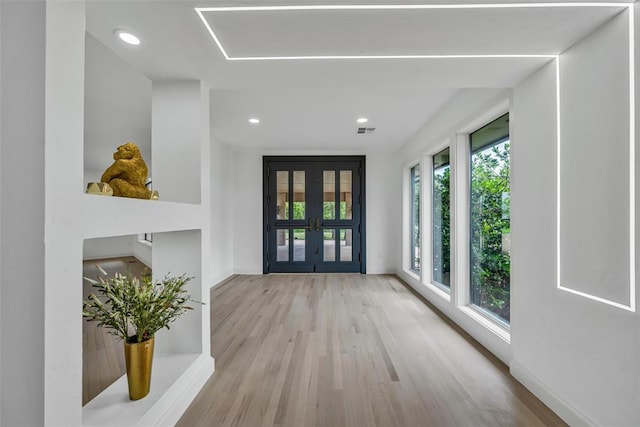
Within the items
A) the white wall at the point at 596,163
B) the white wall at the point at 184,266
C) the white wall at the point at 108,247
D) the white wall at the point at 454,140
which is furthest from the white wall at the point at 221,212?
the white wall at the point at 108,247

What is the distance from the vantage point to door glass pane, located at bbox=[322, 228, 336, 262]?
240 inches

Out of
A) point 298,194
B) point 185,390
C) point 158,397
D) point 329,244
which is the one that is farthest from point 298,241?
point 158,397

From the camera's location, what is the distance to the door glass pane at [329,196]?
6082 mm

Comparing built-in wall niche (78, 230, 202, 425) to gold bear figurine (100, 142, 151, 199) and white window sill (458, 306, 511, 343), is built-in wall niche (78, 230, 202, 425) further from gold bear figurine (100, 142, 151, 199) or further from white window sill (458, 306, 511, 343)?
white window sill (458, 306, 511, 343)

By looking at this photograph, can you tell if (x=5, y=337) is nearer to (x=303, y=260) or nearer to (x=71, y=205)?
(x=71, y=205)

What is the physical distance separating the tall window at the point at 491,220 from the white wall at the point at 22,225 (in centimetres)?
299

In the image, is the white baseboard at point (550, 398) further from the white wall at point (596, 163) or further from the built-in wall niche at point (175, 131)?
the built-in wall niche at point (175, 131)

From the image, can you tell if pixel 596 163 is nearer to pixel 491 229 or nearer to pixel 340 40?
pixel 491 229

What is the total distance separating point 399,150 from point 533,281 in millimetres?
4190

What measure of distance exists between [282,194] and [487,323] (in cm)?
433

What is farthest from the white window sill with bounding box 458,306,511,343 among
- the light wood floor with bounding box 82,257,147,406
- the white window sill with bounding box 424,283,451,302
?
the light wood floor with bounding box 82,257,147,406

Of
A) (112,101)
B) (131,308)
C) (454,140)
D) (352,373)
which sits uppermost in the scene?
(112,101)

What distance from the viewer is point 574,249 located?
5.70 ft

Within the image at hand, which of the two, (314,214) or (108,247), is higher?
(314,214)
